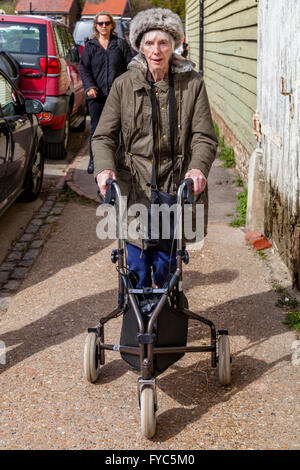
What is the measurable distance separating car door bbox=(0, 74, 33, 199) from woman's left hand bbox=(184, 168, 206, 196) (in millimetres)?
3264

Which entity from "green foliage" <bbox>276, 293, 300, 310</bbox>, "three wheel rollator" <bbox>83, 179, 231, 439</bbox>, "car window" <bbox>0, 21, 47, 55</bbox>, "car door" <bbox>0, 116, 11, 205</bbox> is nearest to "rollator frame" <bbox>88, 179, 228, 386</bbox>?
"three wheel rollator" <bbox>83, 179, 231, 439</bbox>

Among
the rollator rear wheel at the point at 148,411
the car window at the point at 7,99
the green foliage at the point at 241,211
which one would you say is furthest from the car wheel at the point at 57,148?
the rollator rear wheel at the point at 148,411

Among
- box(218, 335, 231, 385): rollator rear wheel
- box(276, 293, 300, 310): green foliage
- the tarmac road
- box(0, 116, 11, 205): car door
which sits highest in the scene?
box(0, 116, 11, 205): car door

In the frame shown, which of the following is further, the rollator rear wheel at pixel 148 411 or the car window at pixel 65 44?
the car window at pixel 65 44

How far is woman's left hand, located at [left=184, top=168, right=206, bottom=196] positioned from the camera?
352 centimetres

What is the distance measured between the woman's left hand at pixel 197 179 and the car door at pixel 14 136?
3.26m

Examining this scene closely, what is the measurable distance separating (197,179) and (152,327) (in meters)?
0.84

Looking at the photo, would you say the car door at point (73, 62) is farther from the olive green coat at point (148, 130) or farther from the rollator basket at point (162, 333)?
the rollator basket at point (162, 333)

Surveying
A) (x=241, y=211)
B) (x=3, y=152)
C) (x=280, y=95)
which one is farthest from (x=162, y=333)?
(x=241, y=211)

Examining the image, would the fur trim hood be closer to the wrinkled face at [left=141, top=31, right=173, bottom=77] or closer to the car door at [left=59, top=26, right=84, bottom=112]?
the wrinkled face at [left=141, top=31, right=173, bottom=77]

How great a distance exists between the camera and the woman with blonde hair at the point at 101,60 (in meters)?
8.16

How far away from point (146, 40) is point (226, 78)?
7949 millimetres

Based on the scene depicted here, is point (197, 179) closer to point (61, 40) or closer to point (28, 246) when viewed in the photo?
point (28, 246)
